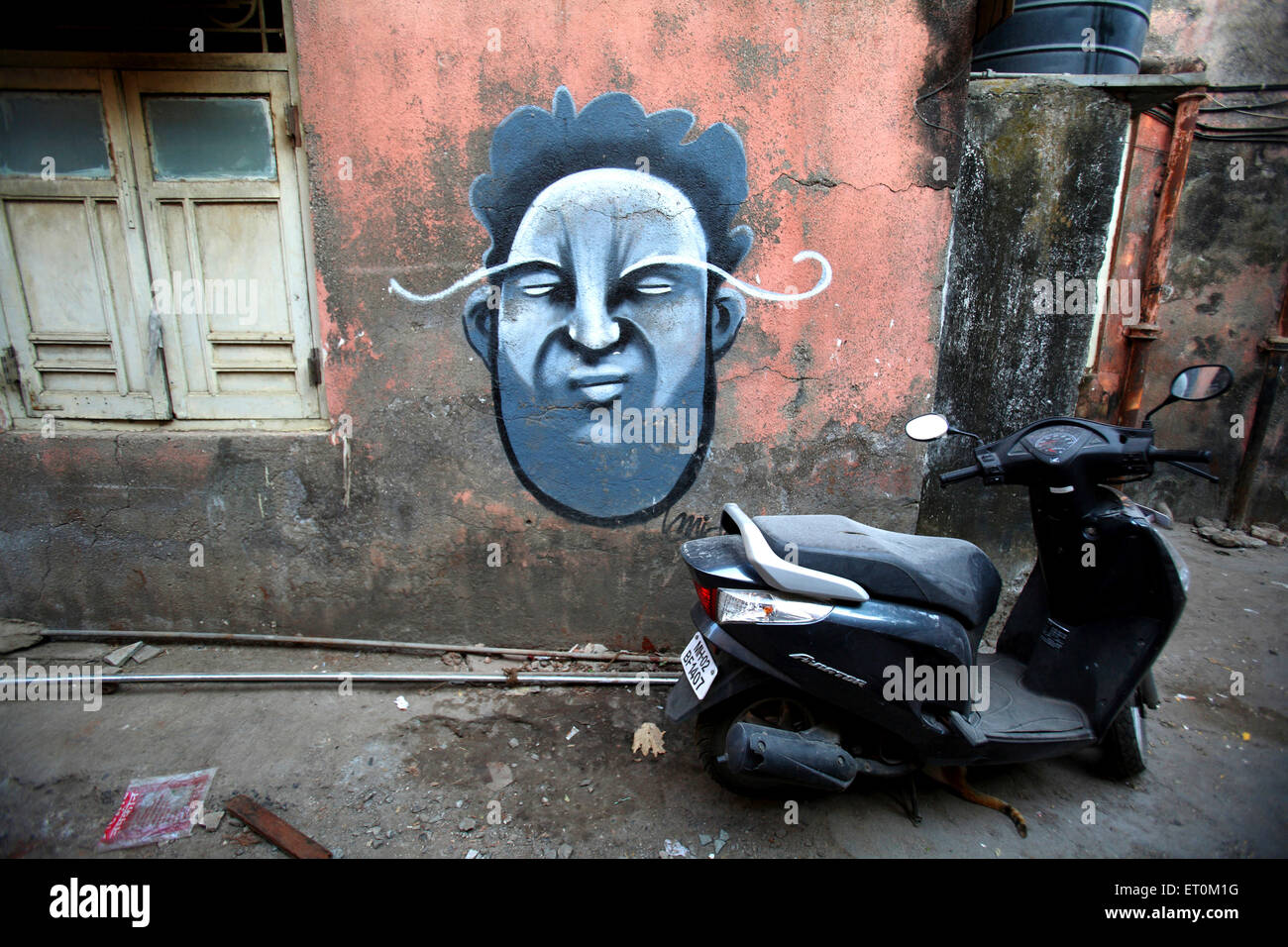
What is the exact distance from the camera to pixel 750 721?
227cm

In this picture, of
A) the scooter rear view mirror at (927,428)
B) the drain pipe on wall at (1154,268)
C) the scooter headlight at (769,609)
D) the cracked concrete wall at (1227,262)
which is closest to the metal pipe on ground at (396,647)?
the scooter headlight at (769,609)

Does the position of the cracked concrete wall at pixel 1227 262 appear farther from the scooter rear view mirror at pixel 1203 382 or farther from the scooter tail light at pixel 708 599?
the scooter tail light at pixel 708 599

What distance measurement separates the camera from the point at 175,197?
314 cm

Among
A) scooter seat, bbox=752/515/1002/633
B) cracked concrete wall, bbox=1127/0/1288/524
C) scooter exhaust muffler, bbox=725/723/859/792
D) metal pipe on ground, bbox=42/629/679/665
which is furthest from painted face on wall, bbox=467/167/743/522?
cracked concrete wall, bbox=1127/0/1288/524

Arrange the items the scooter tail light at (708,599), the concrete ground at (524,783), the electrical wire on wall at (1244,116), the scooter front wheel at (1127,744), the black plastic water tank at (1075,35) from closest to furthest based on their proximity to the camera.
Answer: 1. the scooter tail light at (708,599)
2. the concrete ground at (524,783)
3. the scooter front wheel at (1127,744)
4. the black plastic water tank at (1075,35)
5. the electrical wire on wall at (1244,116)

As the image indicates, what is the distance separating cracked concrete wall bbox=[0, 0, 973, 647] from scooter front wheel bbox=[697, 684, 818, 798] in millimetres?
1111

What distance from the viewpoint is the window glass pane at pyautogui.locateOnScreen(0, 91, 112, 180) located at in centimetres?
308

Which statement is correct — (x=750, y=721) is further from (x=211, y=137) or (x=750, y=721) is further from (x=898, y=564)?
(x=211, y=137)

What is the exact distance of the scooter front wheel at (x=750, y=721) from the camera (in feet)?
7.32

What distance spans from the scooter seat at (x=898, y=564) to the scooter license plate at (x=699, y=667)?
460 millimetres

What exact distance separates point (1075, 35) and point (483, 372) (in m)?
3.75
